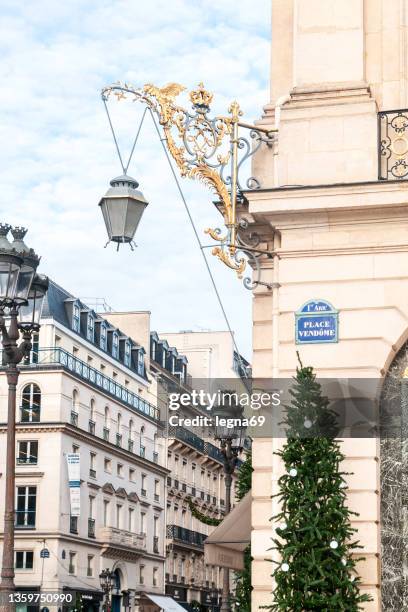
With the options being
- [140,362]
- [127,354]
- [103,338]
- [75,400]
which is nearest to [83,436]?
[75,400]

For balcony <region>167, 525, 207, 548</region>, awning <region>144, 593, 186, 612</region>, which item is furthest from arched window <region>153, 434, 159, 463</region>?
awning <region>144, 593, 186, 612</region>

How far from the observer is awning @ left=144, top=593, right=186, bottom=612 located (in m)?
78.4

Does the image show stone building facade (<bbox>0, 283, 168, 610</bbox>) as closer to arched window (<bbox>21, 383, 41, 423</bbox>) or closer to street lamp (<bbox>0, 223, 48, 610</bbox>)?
arched window (<bbox>21, 383, 41, 423</bbox>)

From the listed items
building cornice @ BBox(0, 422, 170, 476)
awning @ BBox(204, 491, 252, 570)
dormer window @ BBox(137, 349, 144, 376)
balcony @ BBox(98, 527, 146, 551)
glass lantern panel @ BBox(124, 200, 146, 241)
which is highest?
dormer window @ BBox(137, 349, 144, 376)

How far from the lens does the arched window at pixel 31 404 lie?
66312 mm

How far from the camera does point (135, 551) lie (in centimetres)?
7644

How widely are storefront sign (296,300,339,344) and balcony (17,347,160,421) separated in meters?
54.3

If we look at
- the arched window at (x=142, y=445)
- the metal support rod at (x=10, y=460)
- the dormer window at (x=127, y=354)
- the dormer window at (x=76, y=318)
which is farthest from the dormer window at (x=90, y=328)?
the metal support rod at (x=10, y=460)

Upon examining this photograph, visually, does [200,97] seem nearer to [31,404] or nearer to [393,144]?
[393,144]

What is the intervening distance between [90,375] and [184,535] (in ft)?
70.1

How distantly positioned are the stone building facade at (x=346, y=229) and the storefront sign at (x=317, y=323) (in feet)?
0.20

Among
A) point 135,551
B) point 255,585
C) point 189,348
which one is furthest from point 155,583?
point 255,585

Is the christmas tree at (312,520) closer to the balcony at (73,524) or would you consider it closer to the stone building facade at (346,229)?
the stone building facade at (346,229)

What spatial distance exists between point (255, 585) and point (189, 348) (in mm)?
90456
